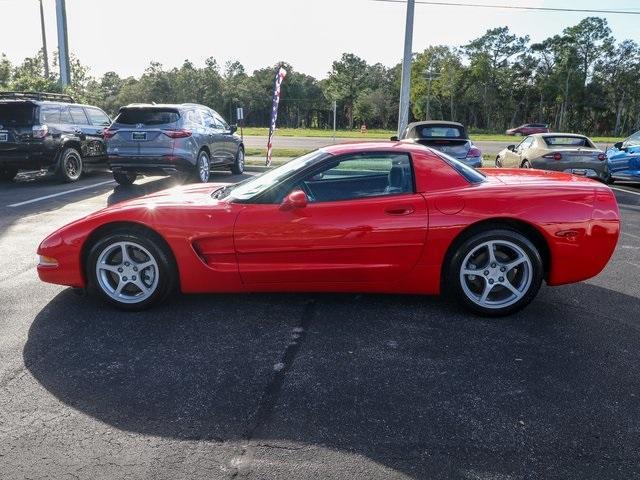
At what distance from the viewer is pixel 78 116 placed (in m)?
11.9

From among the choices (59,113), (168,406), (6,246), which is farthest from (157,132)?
(168,406)

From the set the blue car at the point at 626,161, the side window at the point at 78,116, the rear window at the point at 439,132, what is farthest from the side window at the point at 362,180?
the blue car at the point at 626,161

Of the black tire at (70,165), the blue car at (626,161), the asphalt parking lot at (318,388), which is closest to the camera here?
the asphalt parking lot at (318,388)

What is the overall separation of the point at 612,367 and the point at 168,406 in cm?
258

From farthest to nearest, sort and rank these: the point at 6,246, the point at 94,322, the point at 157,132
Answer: the point at 157,132 → the point at 6,246 → the point at 94,322

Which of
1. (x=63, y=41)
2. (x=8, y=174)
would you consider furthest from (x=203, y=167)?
(x=63, y=41)

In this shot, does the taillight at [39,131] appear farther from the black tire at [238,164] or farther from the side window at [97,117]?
the black tire at [238,164]

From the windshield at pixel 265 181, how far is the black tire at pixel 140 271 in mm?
665

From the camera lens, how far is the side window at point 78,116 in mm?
11703

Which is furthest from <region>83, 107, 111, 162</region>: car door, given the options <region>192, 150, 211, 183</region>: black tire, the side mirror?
the side mirror

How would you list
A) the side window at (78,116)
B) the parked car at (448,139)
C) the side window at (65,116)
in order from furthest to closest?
the side window at (78,116) → the side window at (65,116) → the parked car at (448,139)

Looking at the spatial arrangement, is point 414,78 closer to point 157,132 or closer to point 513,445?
point 157,132

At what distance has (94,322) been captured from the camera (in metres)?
3.74

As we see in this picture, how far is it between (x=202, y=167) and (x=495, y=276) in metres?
8.16
